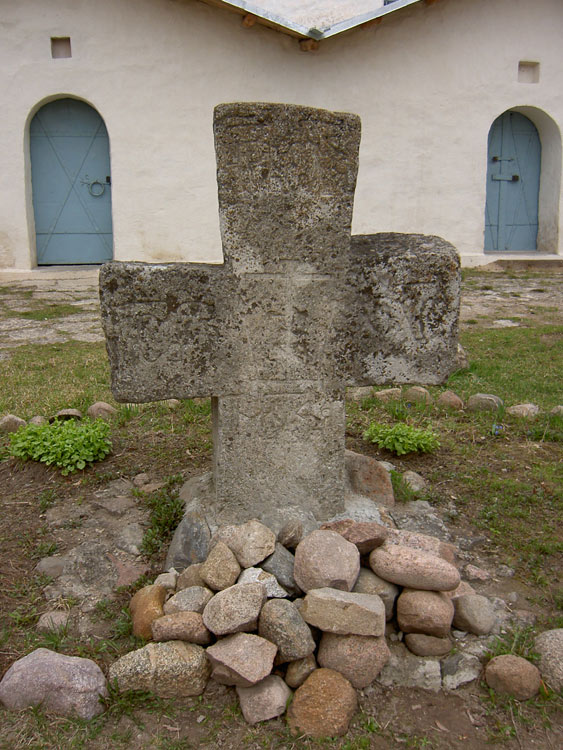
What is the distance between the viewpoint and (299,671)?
2.02 meters

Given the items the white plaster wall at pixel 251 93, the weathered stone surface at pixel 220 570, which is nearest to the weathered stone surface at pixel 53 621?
the weathered stone surface at pixel 220 570

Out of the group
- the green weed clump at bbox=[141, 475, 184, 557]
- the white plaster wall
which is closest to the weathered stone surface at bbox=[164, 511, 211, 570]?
the green weed clump at bbox=[141, 475, 184, 557]

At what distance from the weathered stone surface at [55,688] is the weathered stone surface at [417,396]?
9.33 ft

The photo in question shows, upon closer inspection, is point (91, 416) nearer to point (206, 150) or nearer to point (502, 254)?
point (206, 150)

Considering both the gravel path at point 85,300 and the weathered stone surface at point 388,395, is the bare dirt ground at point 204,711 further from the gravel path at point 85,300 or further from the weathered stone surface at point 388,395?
the gravel path at point 85,300

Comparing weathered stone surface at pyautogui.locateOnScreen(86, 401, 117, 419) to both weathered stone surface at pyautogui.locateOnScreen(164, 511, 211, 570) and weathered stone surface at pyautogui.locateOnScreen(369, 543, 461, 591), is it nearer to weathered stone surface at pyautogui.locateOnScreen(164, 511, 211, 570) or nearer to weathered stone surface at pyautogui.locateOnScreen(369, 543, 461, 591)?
weathered stone surface at pyautogui.locateOnScreen(164, 511, 211, 570)

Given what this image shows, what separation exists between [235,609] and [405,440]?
5.67 ft

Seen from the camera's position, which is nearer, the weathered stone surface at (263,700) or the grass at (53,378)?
the weathered stone surface at (263,700)

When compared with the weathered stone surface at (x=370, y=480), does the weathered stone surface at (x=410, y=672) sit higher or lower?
lower

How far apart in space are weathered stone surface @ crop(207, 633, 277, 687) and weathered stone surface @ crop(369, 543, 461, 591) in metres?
0.50

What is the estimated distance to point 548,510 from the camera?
3000 millimetres

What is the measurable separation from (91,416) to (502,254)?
8.27 m

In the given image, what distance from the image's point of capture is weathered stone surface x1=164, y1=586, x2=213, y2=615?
218cm

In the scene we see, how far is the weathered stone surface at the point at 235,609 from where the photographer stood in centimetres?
203
